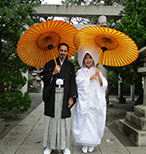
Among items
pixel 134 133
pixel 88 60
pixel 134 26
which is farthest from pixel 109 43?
pixel 134 26

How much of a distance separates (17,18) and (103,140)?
3676 mm

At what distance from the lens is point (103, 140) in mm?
3809

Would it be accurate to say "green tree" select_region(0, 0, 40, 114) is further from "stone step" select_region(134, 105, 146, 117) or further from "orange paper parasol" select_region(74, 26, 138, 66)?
"stone step" select_region(134, 105, 146, 117)

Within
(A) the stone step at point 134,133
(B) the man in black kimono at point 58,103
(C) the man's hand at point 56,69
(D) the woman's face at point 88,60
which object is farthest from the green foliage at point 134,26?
(C) the man's hand at point 56,69

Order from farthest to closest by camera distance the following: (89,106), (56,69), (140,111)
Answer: (140,111) → (89,106) → (56,69)

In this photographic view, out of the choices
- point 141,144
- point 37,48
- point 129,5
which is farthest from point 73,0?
point 141,144

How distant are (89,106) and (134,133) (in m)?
1.59

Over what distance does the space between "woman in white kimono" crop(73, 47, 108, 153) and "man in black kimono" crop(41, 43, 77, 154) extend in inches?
7.3

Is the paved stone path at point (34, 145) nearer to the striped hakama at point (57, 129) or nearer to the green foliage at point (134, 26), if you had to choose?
the striped hakama at point (57, 129)

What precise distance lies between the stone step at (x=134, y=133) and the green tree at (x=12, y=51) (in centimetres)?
303

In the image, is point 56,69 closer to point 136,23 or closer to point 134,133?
point 134,133

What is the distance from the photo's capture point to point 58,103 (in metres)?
2.95

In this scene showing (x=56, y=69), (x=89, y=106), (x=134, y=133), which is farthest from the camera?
(x=134, y=133)

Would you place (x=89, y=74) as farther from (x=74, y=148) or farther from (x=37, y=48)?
(x=74, y=148)
